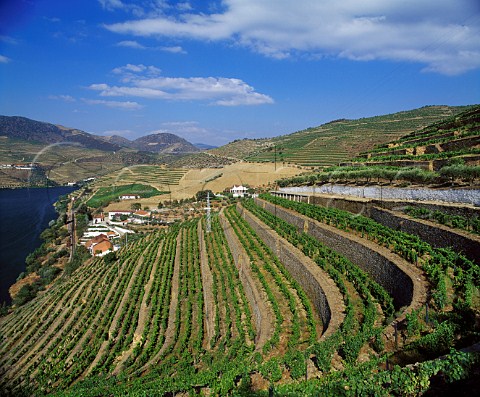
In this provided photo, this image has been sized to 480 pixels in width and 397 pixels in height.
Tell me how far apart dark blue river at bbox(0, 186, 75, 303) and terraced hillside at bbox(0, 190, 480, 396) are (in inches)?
495

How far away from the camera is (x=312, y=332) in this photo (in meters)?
10.1

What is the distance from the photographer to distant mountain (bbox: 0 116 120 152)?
43.1 meters

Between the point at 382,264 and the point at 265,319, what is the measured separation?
4035 millimetres

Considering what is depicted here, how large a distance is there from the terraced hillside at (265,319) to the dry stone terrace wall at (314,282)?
7 centimetres

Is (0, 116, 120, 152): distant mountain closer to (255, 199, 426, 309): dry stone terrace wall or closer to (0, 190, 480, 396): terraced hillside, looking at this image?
(0, 190, 480, 396): terraced hillside

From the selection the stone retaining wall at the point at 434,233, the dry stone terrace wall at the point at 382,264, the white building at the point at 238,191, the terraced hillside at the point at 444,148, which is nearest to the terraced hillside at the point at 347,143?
the white building at the point at 238,191

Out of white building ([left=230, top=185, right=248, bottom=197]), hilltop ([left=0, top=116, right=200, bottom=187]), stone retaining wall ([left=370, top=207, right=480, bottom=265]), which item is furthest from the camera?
white building ([left=230, top=185, right=248, bottom=197])

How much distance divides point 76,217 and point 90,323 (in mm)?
33684

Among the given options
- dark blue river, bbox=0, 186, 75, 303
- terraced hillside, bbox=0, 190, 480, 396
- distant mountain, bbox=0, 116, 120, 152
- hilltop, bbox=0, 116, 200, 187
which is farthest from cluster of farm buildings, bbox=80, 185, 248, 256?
terraced hillside, bbox=0, 190, 480, 396

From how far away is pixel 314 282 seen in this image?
39.7 feet

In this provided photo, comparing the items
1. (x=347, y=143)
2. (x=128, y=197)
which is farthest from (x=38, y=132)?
(x=347, y=143)

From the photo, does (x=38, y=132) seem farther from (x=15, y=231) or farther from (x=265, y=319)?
(x=265, y=319)

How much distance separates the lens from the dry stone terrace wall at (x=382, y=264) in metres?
9.22

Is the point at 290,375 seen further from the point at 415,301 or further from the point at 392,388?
the point at 415,301
